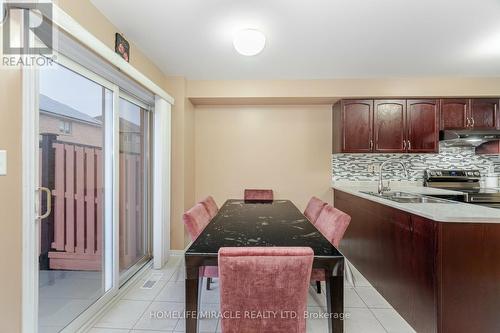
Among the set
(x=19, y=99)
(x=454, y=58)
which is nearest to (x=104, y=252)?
(x=19, y=99)

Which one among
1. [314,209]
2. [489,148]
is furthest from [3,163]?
[489,148]

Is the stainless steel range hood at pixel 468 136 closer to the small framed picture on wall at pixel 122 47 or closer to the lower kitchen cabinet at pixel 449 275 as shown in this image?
the lower kitchen cabinet at pixel 449 275

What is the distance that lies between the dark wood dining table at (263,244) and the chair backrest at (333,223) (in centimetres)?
14

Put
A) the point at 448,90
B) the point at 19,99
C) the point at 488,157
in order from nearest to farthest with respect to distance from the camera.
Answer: the point at 19,99
the point at 448,90
the point at 488,157

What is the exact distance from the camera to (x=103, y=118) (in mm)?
2352

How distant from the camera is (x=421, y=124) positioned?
358 centimetres

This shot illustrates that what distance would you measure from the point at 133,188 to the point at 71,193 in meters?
1.01

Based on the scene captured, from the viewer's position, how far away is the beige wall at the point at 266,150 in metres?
3.98

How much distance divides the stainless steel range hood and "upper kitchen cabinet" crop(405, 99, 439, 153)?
0.37ft

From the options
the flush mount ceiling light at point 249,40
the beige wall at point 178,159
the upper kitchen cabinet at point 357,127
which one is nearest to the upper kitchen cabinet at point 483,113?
the upper kitchen cabinet at point 357,127

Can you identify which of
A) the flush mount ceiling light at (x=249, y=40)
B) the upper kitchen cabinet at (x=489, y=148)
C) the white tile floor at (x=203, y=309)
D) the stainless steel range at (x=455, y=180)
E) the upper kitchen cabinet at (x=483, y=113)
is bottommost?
the white tile floor at (x=203, y=309)

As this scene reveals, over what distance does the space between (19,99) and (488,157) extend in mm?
5192

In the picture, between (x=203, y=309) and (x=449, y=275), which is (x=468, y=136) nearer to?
(x=449, y=275)

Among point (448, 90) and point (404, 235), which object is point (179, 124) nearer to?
point (404, 235)
